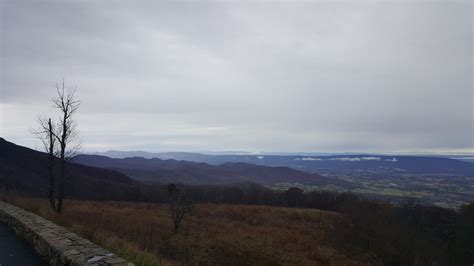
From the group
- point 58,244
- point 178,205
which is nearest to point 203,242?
point 178,205

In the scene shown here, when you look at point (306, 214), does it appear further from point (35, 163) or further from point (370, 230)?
point (35, 163)

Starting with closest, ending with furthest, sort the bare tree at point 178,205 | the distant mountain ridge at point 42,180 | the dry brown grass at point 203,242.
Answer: the dry brown grass at point 203,242 → the bare tree at point 178,205 → the distant mountain ridge at point 42,180

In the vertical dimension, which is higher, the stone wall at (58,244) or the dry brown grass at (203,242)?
the stone wall at (58,244)

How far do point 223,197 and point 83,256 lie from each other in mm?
75611

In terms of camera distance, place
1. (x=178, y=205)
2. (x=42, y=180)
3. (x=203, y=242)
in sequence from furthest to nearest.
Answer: (x=42, y=180)
(x=178, y=205)
(x=203, y=242)

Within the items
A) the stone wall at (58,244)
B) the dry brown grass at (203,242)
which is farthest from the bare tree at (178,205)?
the stone wall at (58,244)

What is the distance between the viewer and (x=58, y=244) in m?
7.09

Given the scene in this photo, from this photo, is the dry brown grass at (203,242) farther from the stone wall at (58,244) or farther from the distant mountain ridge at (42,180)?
the distant mountain ridge at (42,180)

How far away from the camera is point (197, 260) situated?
1180 centimetres

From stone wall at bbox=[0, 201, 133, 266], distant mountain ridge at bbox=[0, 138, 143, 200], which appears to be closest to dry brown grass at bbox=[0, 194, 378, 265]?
stone wall at bbox=[0, 201, 133, 266]

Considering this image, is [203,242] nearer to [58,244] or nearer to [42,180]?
[58,244]

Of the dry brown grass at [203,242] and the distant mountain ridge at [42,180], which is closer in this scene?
the dry brown grass at [203,242]

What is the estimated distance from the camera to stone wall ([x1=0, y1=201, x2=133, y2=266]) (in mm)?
6055

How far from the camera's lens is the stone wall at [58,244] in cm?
605
